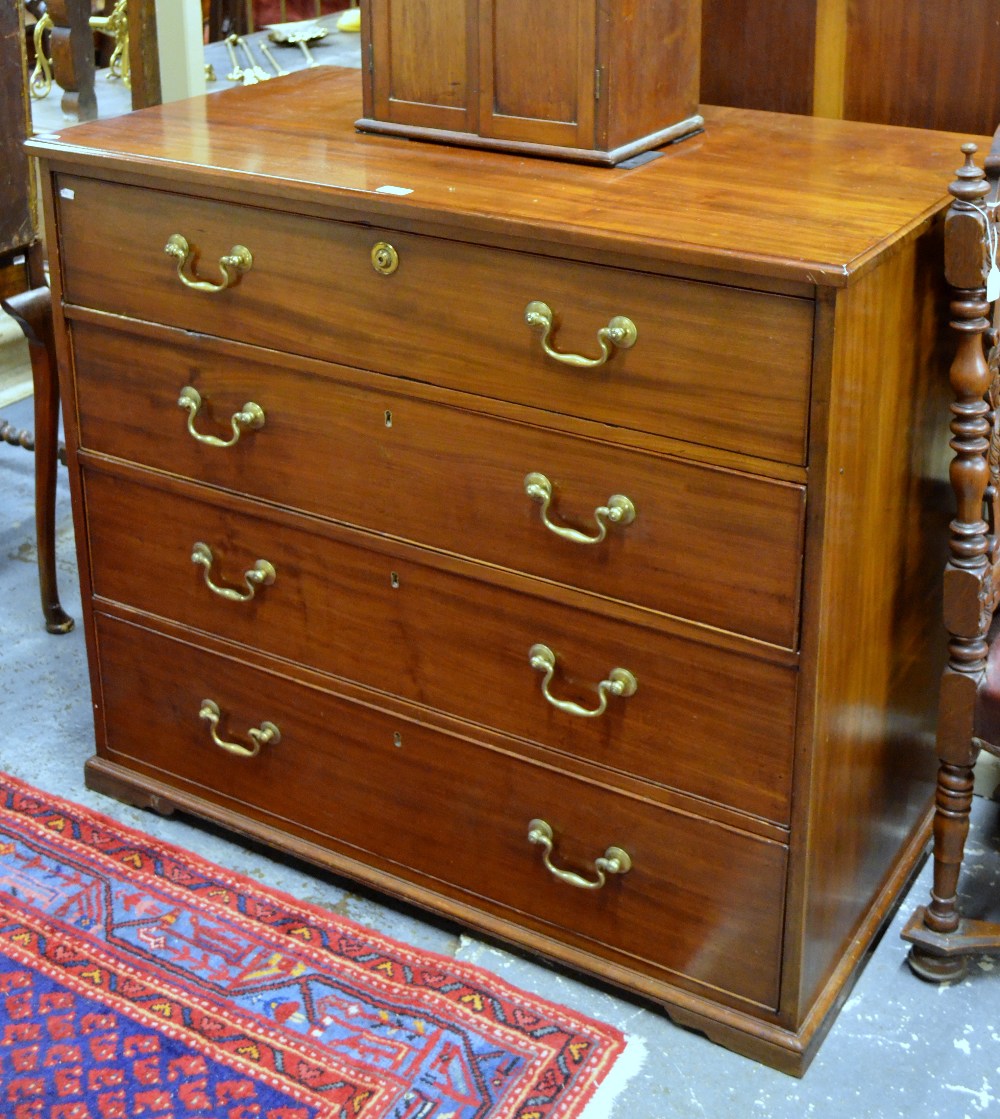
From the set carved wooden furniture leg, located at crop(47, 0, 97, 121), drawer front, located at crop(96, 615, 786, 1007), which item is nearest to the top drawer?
drawer front, located at crop(96, 615, 786, 1007)

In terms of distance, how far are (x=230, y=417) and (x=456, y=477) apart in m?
0.37

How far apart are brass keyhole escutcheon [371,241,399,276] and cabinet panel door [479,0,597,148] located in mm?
251

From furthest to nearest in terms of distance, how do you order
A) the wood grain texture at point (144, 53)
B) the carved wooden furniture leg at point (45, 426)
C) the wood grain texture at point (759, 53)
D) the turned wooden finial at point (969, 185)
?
1. the wood grain texture at point (144, 53)
2. the carved wooden furniture leg at point (45, 426)
3. the wood grain texture at point (759, 53)
4. the turned wooden finial at point (969, 185)

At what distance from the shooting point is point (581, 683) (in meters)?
1.88

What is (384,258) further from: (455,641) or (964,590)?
(964,590)

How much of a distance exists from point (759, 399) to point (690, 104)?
0.59m

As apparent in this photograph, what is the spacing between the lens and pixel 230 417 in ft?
6.75

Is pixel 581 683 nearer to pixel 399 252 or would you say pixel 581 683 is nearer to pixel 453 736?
pixel 453 736

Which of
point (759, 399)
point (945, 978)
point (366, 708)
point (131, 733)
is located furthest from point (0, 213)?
point (945, 978)

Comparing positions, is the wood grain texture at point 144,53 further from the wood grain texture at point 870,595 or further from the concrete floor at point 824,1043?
the wood grain texture at point 870,595

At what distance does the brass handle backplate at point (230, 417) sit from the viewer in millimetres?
2016

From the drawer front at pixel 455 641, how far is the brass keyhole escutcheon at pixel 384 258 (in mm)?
370

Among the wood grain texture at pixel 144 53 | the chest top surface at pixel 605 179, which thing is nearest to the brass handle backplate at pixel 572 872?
the chest top surface at pixel 605 179

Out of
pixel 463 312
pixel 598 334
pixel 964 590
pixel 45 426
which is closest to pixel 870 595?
pixel 964 590
